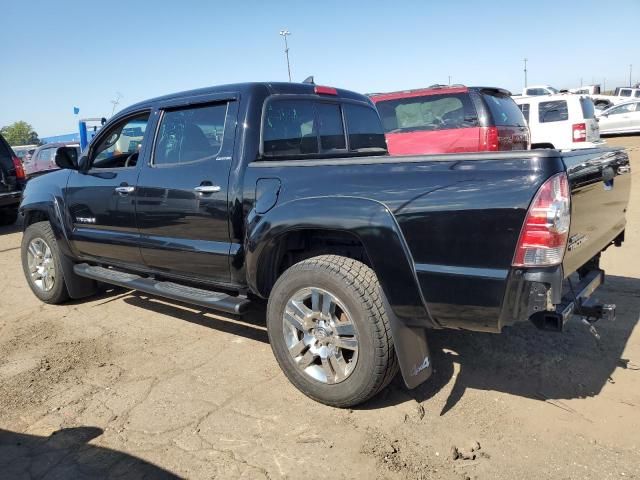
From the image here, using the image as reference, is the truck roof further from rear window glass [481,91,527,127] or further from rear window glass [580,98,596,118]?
rear window glass [580,98,596,118]

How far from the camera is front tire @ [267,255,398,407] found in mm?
2811

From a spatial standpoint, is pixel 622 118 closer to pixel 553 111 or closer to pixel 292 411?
pixel 553 111

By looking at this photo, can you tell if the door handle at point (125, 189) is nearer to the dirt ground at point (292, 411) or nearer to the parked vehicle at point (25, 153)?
the dirt ground at point (292, 411)

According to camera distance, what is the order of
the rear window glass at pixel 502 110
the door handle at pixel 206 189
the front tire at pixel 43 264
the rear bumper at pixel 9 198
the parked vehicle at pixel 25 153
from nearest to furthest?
the door handle at pixel 206 189, the front tire at pixel 43 264, the rear window glass at pixel 502 110, the rear bumper at pixel 9 198, the parked vehicle at pixel 25 153

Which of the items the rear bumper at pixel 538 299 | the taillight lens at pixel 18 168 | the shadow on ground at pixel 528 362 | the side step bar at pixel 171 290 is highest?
the taillight lens at pixel 18 168

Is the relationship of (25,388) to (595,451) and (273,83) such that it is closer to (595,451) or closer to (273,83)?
(273,83)

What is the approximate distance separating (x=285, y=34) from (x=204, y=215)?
116 ft

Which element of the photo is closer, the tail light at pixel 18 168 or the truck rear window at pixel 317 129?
the truck rear window at pixel 317 129

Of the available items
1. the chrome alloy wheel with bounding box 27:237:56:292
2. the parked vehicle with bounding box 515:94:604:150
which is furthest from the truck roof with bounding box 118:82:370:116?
the parked vehicle with bounding box 515:94:604:150

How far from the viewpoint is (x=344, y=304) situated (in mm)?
2881

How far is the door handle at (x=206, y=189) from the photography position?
350cm

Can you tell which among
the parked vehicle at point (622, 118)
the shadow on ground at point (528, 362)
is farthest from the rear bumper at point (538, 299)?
the parked vehicle at point (622, 118)

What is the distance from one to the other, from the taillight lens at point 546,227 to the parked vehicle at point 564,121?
11.1 metres

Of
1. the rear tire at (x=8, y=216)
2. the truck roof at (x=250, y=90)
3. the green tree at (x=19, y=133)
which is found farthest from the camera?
the green tree at (x=19, y=133)
